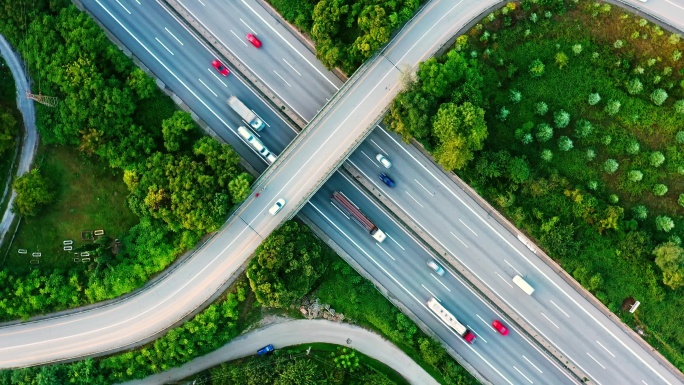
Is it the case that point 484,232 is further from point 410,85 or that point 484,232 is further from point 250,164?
point 250,164

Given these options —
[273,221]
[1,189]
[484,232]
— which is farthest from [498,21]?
[1,189]

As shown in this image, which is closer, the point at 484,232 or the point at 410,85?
the point at 410,85

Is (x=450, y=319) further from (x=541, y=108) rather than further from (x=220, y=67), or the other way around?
(x=220, y=67)

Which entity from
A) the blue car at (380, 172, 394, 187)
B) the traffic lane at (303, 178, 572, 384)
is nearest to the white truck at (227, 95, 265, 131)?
the traffic lane at (303, 178, 572, 384)

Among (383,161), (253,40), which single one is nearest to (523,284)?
(383,161)

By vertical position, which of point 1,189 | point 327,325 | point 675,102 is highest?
point 675,102

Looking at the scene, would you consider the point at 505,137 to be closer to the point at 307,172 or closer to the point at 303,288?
the point at 307,172

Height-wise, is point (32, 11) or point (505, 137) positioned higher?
point (505, 137)
